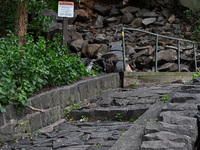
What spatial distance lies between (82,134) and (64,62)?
204cm

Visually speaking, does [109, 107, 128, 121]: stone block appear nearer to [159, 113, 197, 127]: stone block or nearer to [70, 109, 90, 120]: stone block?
[70, 109, 90, 120]: stone block

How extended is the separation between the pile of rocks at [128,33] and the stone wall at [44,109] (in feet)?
8.21

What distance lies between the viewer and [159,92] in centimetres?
602

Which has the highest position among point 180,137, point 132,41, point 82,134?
point 132,41

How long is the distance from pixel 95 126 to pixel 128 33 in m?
10.3

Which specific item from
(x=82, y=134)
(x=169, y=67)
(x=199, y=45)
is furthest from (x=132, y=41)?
(x=82, y=134)

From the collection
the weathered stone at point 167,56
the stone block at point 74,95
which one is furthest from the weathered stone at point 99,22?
the stone block at point 74,95

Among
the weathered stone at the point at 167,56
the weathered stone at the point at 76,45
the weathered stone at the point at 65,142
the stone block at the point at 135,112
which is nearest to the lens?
the weathered stone at the point at 65,142

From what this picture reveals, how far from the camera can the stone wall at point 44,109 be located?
11.9ft

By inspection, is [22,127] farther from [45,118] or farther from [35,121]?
[45,118]

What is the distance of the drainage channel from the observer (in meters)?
3.24

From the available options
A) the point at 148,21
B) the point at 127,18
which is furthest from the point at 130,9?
the point at 148,21

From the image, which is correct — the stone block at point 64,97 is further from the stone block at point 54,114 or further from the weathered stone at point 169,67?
the weathered stone at point 169,67

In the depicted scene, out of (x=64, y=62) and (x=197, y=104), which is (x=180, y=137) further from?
(x=64, y=62)
